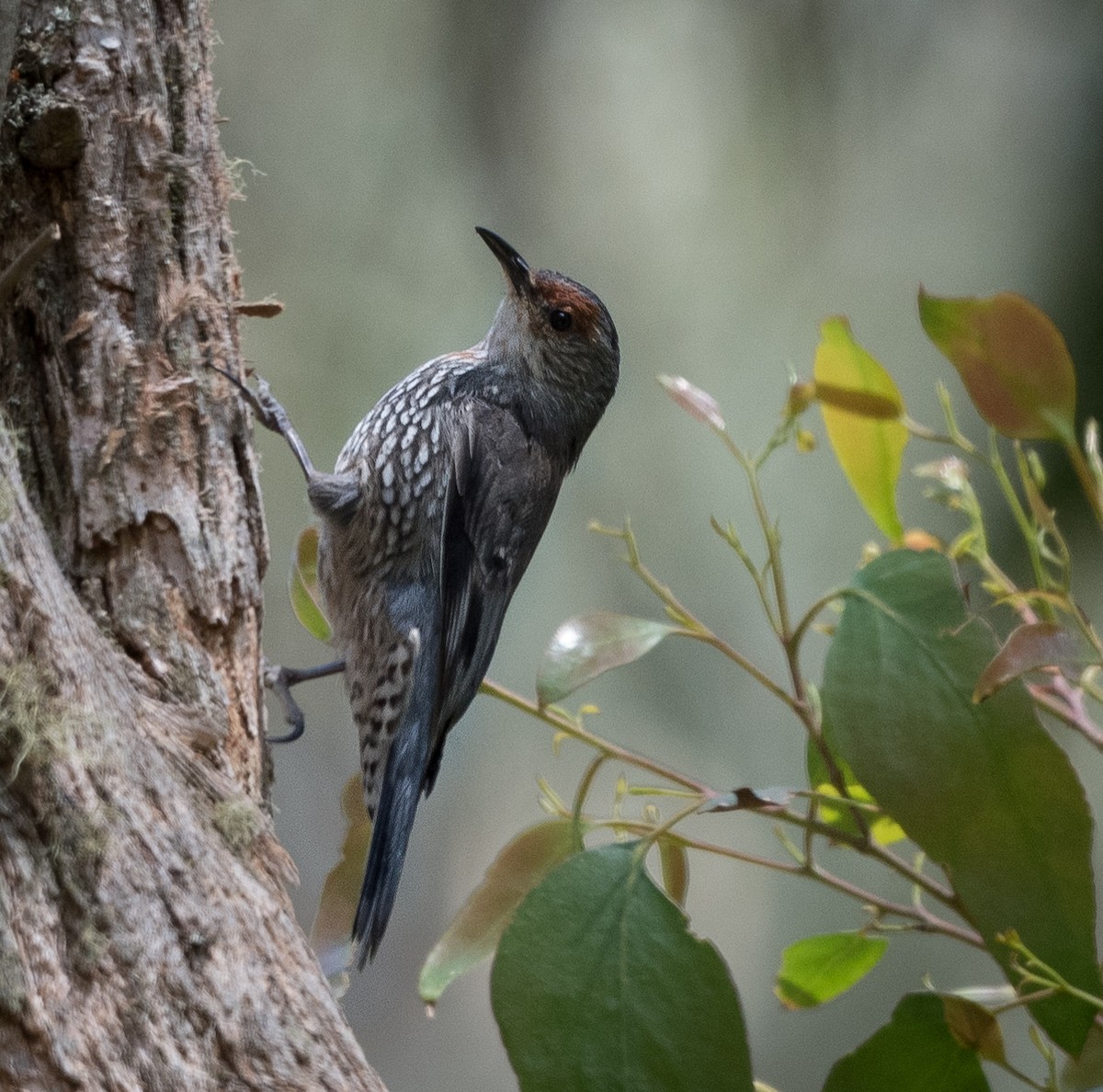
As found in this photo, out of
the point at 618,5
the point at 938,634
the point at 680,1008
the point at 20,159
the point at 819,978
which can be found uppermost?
the point at 618,5

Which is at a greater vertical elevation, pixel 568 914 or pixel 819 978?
pixel 568 914

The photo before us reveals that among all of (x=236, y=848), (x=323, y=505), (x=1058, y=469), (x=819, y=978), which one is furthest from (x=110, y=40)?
(x=1058, y=469)

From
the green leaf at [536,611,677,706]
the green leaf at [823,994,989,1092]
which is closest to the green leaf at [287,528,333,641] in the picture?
the green leaf at [536,611,677,706]

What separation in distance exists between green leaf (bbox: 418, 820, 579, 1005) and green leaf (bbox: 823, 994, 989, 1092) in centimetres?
40

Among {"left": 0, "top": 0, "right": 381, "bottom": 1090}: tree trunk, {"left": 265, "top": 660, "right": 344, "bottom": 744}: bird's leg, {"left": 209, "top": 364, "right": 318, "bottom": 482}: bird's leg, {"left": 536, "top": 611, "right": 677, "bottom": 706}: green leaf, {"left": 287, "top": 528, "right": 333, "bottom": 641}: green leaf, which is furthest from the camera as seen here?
{"left": 265, "top": 660, "right": 344, "bottom": 744}: bird's leg

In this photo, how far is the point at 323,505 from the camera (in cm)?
210

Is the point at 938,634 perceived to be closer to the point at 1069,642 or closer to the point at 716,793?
the point at 1069,642

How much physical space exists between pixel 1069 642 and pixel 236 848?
864 mm

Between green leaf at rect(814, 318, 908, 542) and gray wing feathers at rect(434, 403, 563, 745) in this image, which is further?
gray wing feathers at rect(434, 403, 563, 745)

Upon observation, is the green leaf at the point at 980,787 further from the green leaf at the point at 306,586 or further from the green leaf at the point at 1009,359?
the green leaf at the point at 306,586

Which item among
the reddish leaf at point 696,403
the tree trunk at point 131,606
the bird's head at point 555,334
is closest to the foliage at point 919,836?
the reddish leaf at point 696,403

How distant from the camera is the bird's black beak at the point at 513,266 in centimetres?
232

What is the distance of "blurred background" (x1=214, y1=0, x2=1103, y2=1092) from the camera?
4.59 meters

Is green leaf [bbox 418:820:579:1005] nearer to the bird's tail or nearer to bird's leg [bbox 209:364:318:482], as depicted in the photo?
the bird's tail
